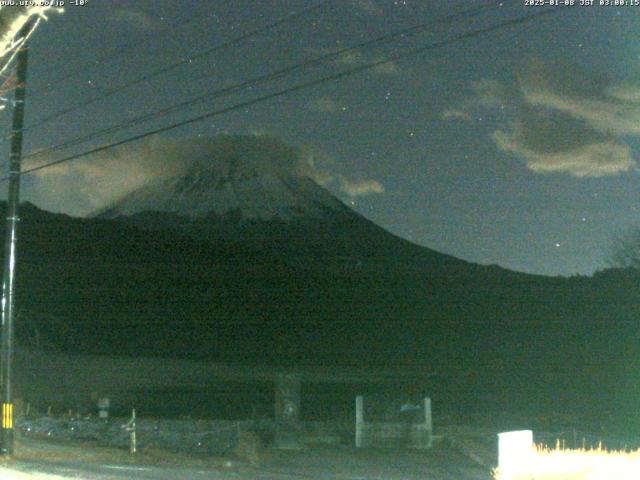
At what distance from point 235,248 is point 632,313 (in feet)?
193

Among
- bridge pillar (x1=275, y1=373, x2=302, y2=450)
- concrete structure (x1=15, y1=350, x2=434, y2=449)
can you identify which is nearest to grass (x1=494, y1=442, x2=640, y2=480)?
bridge pillar (x1=275, y1=373, x2=302, y2=450)

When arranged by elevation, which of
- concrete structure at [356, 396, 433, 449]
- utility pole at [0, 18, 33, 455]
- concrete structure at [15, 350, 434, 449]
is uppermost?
utility pole at [0, 18, 33, 455]

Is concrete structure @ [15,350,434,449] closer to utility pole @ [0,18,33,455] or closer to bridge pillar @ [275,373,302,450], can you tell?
bridge pillar @ [275,373,302,450]

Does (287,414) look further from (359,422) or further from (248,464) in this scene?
(248,464)

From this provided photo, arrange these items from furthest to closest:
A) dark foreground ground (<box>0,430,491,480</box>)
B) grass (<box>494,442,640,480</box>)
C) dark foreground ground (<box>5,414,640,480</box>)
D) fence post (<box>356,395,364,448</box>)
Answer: fence post (<box>356,395,364,448</box>), dark foreground ground (<box>5,414,640,480</box>), dark foreground ground (<box>0,430,491,480</box>), grass (<box>494,442,640,480</box>)

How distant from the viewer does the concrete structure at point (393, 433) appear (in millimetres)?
24000

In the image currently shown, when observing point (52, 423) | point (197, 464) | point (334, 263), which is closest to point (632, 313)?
point (334, 263)

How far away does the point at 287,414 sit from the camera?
26.3 m

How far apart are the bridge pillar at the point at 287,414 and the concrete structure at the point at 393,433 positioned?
71.4 inches

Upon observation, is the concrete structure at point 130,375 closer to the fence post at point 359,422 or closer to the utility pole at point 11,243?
the fence post at point 359,422

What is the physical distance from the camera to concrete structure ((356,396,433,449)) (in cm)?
2400

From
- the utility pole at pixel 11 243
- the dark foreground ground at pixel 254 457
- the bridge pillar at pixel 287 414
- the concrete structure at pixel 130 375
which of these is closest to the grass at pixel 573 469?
the dark foreground ground at pixel 254 457

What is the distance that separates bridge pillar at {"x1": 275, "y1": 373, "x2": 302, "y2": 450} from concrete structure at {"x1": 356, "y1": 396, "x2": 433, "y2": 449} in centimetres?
181

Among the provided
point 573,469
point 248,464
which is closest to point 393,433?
point 248,464
